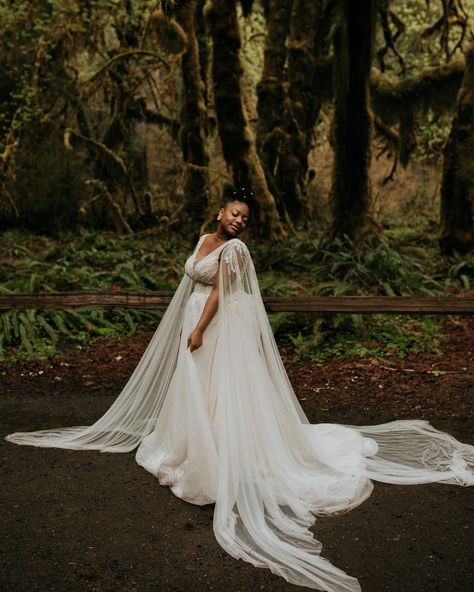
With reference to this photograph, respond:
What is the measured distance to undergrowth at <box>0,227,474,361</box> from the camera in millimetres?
8430

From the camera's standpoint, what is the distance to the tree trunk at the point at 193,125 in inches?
624

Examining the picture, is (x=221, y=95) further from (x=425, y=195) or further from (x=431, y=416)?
(x=425, y=195)

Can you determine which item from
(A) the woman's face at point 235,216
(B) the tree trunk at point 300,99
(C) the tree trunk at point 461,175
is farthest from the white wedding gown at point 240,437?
(B) the tree trunk at point 300,99

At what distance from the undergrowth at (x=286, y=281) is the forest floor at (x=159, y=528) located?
2141 mm

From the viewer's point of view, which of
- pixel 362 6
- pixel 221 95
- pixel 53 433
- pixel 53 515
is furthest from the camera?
pixel 221 95

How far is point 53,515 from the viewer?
3930mm

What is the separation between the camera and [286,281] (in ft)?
34.1

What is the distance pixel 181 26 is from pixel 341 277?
29.3ft

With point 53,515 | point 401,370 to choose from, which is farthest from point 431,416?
point 53,515

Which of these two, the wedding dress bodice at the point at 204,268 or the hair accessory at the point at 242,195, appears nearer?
the hair accessory at the point at 242,195

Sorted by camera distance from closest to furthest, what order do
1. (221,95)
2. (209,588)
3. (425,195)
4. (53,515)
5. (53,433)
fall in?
1. (209,588)
2. (53,515)
3. (53,433)
4. (221,95)
5. (425,195)

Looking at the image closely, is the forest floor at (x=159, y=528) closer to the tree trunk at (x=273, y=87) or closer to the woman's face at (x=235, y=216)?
the woman's face at (x=235, y=216)

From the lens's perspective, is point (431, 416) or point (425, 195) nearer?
point (431, 416)

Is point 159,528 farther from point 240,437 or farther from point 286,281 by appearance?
point 286,281
